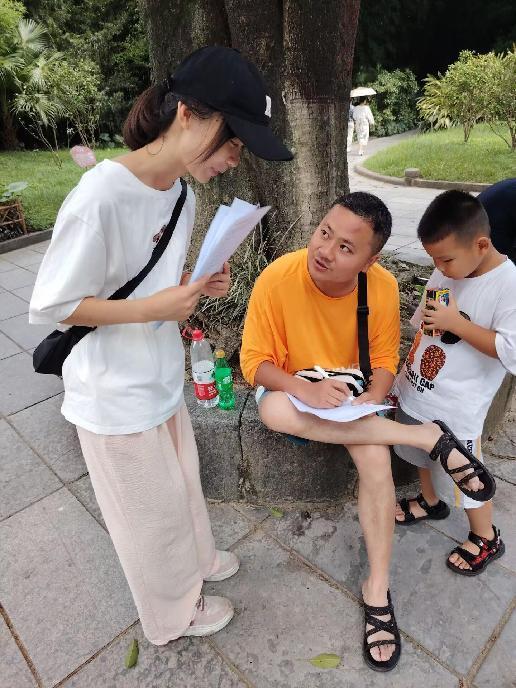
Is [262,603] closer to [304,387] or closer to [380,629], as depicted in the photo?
[380,629]

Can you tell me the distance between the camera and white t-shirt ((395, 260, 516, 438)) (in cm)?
180

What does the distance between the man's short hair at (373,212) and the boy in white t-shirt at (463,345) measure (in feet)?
0.55

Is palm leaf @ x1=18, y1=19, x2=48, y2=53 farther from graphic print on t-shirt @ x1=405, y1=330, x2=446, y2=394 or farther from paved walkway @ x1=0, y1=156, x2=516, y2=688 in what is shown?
graphic print on t-shirt @ x1=405, y1=330, x2=446, y2=394

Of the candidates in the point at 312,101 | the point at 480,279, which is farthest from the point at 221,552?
the point at 312,101

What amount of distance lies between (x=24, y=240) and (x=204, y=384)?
20.8 feet

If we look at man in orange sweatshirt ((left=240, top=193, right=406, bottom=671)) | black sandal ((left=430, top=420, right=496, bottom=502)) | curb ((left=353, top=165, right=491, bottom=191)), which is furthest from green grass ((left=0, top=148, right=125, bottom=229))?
curb ((left=353, top=165, right=491, bottom=191))

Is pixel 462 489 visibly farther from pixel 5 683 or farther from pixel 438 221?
pixel 5 683

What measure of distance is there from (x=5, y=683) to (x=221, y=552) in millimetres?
Answer: 918

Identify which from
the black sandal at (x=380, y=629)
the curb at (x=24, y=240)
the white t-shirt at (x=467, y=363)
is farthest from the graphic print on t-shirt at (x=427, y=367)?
the curb at (x=24, y=240)

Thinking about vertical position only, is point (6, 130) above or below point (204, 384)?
above

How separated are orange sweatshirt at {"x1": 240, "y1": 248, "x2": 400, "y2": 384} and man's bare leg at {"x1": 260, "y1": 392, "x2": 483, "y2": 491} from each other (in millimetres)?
212

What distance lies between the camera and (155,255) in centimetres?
138

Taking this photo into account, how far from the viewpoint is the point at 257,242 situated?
3.31 m

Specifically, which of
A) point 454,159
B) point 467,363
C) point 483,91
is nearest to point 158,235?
point 467,363
